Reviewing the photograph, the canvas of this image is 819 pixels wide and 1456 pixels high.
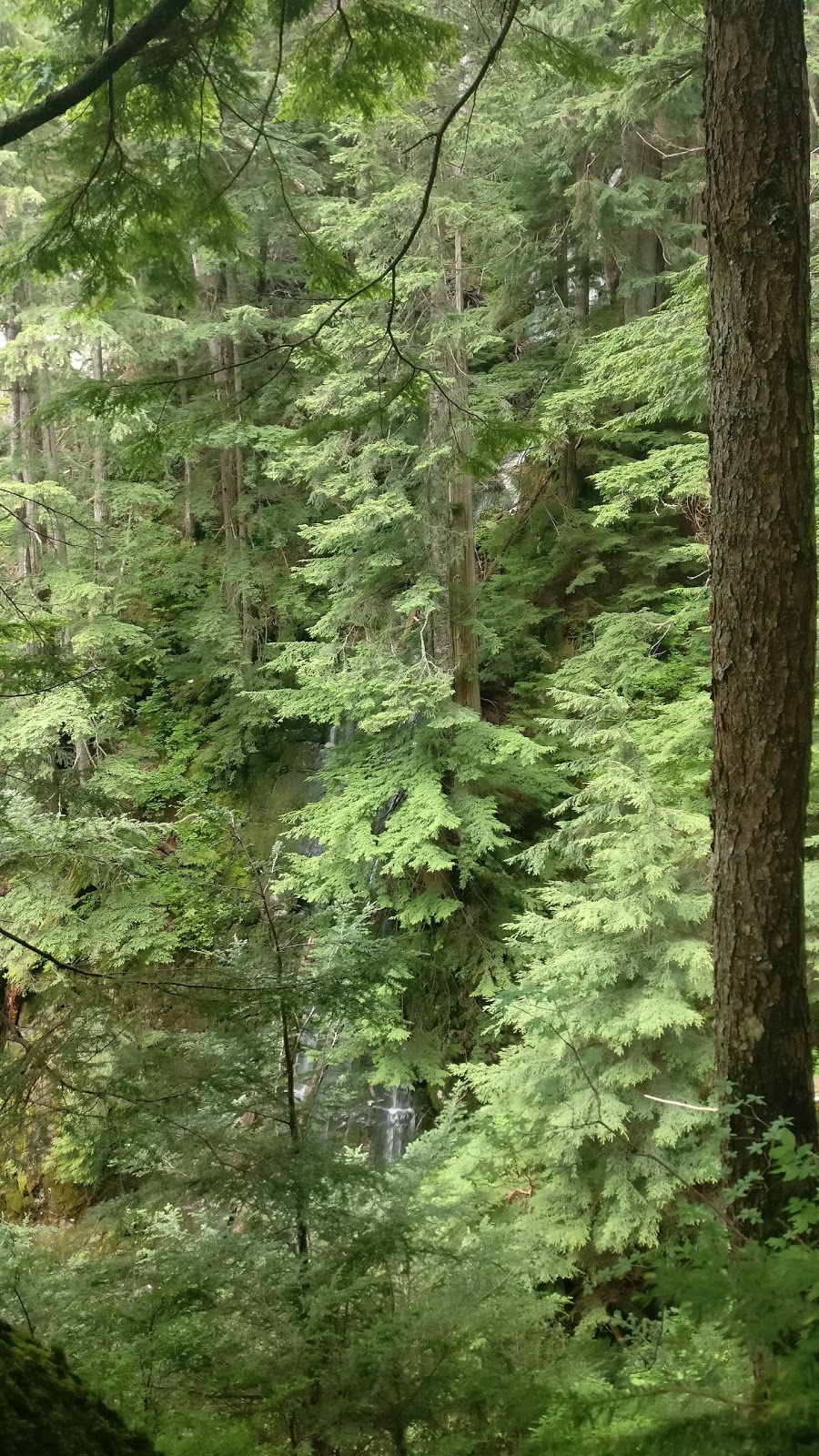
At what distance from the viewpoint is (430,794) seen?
25.3ft

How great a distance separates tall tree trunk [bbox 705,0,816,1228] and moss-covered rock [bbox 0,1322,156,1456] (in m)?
1.85

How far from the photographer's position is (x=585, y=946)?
5.27m

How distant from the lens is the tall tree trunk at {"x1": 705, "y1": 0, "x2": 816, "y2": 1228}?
259cm

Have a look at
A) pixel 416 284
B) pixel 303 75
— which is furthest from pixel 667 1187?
pixel 416 284

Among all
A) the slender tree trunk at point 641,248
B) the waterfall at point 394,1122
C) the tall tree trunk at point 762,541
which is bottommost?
the waterfall at point 394,1122

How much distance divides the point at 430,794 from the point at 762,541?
5279 mm

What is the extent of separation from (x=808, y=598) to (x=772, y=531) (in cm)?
25

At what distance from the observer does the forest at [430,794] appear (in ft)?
7.55

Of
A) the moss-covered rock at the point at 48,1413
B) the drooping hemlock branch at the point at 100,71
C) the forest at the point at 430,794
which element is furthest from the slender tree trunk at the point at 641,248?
the moss-covered rock at the point at 48,1413

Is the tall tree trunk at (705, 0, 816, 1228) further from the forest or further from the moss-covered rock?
the moss-covered rock

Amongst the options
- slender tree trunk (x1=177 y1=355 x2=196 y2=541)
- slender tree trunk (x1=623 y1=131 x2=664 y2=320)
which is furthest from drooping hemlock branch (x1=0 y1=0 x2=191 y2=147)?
slender tree trunk (x1=177 y1=355 x2=196 y2=541)

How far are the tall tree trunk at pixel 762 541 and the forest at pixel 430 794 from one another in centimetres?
1

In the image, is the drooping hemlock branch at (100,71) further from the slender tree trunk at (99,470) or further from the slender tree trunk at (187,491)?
the slender tree trunk at (187,491)

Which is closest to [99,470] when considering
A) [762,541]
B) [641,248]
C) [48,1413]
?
[641,248]
